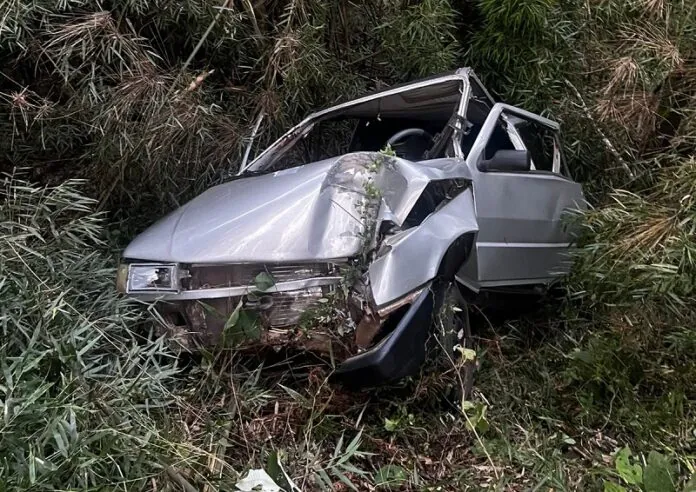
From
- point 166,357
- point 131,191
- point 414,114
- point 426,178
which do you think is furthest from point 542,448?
point 131,191

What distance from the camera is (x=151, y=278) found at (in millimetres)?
2889

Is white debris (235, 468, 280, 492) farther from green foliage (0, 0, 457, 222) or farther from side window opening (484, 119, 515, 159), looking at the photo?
side window opening (484, 119, 515, 159)

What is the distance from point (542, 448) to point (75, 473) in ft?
6.06

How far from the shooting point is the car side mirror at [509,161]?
3566mm

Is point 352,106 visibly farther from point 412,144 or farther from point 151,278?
point 151,278

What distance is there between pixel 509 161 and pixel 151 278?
2.05m

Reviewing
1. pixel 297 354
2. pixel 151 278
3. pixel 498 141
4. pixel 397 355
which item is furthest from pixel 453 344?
pixel 498 141

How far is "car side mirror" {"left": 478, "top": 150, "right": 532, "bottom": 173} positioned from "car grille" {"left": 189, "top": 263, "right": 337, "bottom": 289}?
1416 millimetres

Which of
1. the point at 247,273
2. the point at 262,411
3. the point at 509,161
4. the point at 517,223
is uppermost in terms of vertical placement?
the point at 509,161

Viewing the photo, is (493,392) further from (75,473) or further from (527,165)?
(75,473)

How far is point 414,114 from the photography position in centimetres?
438

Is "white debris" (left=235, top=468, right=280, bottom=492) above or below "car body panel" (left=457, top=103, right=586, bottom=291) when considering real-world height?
above

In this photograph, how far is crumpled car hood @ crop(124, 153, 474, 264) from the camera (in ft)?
9.02

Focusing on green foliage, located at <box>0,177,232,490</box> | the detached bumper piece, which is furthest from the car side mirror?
green foliage, located at <box>0,177,232,490</box>
